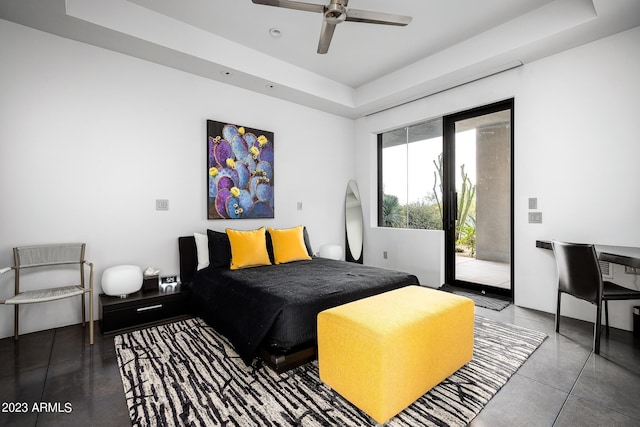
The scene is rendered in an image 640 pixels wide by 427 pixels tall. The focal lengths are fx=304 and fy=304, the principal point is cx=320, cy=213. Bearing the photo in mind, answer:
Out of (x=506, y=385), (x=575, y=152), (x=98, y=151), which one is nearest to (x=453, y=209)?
(x=575, y=152)

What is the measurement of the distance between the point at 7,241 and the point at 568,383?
14.6 feet

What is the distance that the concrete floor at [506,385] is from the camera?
163 cm

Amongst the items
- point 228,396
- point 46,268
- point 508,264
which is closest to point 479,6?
point 508,264

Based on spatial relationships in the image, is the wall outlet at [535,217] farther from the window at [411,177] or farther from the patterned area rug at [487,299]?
the window at [411,177]

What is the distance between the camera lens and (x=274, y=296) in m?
2.25

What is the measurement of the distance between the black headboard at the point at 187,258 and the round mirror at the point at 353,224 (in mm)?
2619

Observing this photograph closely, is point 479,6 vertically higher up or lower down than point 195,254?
Answer: higher up

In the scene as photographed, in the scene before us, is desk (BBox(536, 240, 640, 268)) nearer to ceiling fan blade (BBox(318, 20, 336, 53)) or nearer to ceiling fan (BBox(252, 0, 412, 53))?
ceiling fan (BBox(252, 0, 412, 53))

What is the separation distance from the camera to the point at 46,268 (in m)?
2.81

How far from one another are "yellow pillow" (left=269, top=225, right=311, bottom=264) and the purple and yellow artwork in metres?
0.58

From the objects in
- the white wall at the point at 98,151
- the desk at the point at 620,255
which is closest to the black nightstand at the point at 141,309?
the white wall at the point at 98,151

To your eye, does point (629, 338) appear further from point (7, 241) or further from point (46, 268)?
point (7, 241)

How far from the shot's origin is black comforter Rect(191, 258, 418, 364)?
6.89 ft

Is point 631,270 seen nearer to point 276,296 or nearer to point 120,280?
point 276,296
